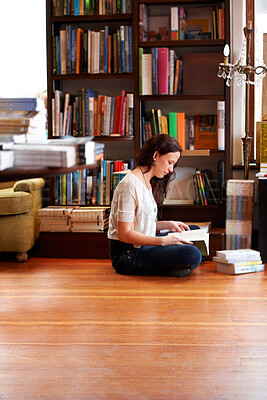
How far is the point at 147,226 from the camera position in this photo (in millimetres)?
3496

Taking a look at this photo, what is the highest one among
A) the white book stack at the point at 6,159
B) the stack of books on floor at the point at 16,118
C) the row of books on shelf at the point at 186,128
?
the row of books on shelf at the point at 186,128

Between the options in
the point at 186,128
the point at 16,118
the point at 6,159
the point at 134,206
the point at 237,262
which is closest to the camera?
the point at 6,159

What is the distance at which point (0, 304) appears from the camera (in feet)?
9.85

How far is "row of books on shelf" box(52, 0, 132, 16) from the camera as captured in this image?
14.0ft

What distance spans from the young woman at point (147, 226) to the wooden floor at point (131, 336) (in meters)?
0.09

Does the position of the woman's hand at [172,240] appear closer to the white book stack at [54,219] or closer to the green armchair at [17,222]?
the white book stack at [54,219]

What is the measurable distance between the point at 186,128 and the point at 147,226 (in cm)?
117

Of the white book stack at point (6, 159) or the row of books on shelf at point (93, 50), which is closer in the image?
the white book stack at point (6, 159)

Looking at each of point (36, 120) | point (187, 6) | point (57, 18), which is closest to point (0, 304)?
point (36, 120)

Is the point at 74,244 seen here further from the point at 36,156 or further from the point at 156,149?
the point at 36,156

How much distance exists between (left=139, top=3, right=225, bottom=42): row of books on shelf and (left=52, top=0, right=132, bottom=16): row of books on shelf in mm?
192

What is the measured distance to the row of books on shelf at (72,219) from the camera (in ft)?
13.6

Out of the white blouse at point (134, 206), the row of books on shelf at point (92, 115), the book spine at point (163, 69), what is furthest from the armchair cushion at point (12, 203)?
the book spine at point (163, 69)

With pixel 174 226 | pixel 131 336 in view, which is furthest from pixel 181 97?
pixel 131 336
